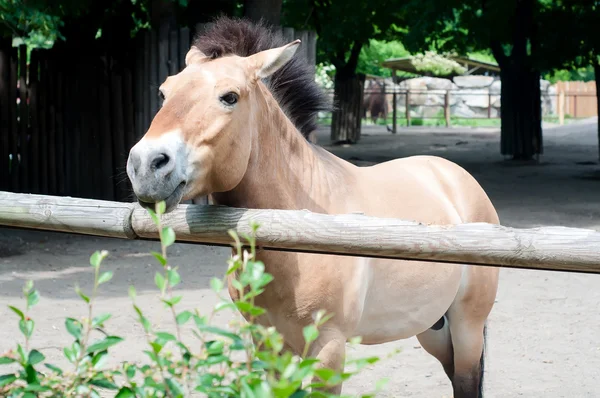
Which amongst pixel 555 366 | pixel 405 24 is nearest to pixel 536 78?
pixel 405 24

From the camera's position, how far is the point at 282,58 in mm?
3451

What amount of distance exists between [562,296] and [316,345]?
5.08 metres

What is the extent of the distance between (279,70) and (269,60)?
53cm

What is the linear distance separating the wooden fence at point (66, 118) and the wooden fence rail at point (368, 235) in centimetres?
826

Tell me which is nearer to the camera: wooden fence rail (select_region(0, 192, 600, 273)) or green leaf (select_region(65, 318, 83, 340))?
green leaf (select_region(65, 318, 83, 340))

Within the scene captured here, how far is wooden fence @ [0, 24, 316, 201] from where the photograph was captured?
37.4 feet

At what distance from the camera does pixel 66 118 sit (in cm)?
1165

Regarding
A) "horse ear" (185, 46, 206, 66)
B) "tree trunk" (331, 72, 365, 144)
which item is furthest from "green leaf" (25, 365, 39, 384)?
"tree trunk" (331, 72, 365, 144)

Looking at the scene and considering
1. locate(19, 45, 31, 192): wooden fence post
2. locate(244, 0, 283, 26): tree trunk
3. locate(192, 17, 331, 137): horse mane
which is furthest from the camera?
locate(19, 45, 31, 192): wooden fence post

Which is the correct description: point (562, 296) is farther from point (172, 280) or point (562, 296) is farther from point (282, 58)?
point (172, 280)

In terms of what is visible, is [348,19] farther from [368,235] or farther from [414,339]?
[368,235]

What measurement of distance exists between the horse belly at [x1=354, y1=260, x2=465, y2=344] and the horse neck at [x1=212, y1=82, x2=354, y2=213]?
0.42 meters

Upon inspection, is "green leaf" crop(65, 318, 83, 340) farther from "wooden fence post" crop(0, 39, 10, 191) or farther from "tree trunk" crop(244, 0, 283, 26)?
"wooden fence post" crop(0, 39, 10, 191)

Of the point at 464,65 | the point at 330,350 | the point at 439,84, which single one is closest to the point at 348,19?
the point at 330,350
